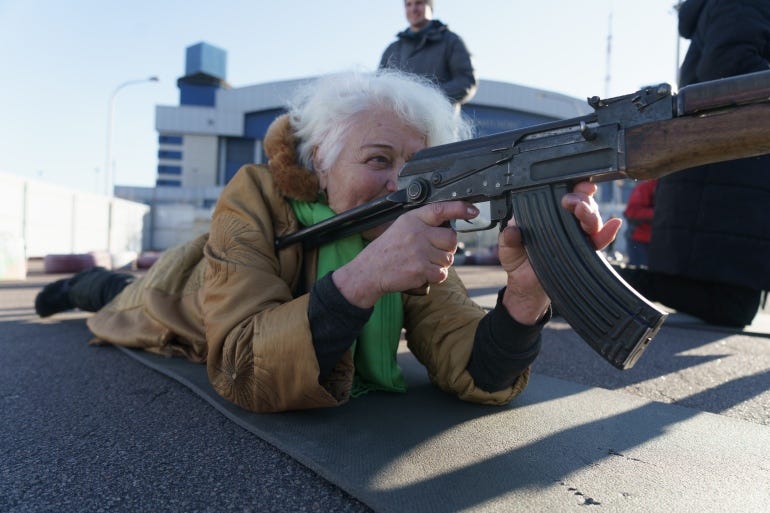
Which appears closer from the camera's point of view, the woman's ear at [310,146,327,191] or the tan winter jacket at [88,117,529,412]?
the tan winter jacket at [88,117,529,412]

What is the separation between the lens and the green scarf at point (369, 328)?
2.09 meters

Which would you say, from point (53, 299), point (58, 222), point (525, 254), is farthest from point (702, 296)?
point (58, 222)

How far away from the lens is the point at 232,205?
204 cm

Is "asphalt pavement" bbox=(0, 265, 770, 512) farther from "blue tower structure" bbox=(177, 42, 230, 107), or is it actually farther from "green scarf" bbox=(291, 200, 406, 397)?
"blue tower structure" bbox=(177, 42, 230, 107)

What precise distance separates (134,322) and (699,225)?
3646 mm

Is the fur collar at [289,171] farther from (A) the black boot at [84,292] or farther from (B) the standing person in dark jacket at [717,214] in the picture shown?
(B) the standing person in dark jacket at [717,214]

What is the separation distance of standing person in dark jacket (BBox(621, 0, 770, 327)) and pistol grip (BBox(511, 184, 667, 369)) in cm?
263

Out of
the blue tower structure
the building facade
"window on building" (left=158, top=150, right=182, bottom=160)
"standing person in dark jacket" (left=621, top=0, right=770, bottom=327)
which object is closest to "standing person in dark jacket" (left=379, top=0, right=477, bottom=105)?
"standing person in dark jacket" (left=621, top=0, right=770, bottom=327)

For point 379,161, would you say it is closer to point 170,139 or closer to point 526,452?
point 526,452

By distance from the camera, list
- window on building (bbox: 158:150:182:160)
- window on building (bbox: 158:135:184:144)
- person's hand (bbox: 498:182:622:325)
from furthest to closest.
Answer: window on building (bbox: 158:150:182:160) → window on building (bbox: 158:135:184:144) → person's hand (bbox: 498:182:622:325)

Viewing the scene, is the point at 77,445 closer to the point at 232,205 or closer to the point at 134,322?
the point at 232,205

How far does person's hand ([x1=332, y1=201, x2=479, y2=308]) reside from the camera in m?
1.54

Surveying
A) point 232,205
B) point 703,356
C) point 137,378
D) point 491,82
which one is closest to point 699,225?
point 703,356

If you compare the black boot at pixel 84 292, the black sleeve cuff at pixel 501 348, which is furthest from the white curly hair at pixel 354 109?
the black boot at pixel 84 292
